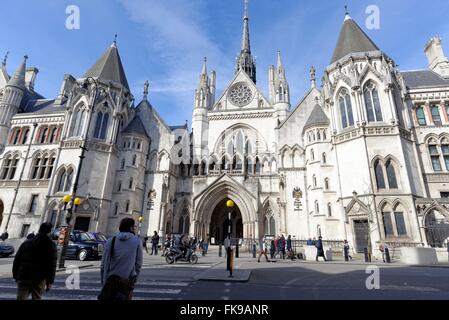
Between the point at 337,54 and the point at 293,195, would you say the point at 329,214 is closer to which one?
the point at 293,195

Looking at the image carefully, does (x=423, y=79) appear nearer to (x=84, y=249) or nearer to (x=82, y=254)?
(x=84, y=249)

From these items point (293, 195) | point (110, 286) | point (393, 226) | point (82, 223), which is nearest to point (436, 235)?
point (393, 226)

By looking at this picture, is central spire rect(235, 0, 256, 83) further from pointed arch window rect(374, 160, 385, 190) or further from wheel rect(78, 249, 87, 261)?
wheel rect(78, 249, 87, 261)

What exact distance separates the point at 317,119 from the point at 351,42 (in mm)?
8506

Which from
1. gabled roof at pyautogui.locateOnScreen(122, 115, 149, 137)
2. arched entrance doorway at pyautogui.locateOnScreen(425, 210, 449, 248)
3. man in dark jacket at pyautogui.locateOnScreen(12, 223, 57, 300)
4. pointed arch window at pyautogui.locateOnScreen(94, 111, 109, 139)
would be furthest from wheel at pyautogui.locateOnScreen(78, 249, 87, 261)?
arched entrance doorway at pyautogui.locateOnScreen(425, 210, 449, 248)

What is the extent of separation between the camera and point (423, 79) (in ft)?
88.5

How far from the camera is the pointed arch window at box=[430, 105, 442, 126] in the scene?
23722 mm

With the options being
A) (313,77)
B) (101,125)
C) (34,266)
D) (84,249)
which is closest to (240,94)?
(313,77)

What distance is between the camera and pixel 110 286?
11.5 ft

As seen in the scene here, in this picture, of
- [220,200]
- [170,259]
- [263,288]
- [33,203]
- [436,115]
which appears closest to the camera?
[263,288]

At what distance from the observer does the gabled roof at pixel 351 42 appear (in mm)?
24609

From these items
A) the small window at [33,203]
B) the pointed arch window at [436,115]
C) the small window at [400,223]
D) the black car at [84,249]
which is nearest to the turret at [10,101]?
the small window at [33,203]
